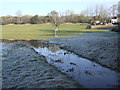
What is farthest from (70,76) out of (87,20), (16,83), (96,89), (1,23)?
(1,23)

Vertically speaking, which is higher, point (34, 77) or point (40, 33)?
point (40, 33)

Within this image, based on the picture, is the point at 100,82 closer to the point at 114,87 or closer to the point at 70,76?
the point at 114,87

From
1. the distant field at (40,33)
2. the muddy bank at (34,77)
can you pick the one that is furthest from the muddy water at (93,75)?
the distant field at (40,33)

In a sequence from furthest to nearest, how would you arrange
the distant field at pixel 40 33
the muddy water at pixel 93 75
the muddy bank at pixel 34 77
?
the distant field at pixel 40 33 < the muddy bank at pixel 34 77 < the muddy water at pixel 93 75

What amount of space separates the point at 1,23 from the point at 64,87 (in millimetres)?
115055

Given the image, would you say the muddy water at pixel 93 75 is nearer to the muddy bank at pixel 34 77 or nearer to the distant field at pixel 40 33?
the muddy bank at pixel 34 77

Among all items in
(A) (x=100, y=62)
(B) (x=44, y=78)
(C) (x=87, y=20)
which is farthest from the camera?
(C) (x=87, y=20)

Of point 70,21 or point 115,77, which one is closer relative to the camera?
point 115,77

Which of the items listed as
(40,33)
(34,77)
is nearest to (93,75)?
(34,77)

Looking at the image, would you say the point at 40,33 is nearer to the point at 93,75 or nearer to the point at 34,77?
the point at 34,77

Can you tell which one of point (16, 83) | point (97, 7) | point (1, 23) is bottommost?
point (16, 83)

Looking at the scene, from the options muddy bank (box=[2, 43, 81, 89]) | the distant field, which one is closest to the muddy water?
muddy bank (box=[2, 43, 81, 89])

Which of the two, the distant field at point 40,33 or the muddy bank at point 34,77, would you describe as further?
the distant field at point 40,33

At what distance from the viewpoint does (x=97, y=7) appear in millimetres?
114312
